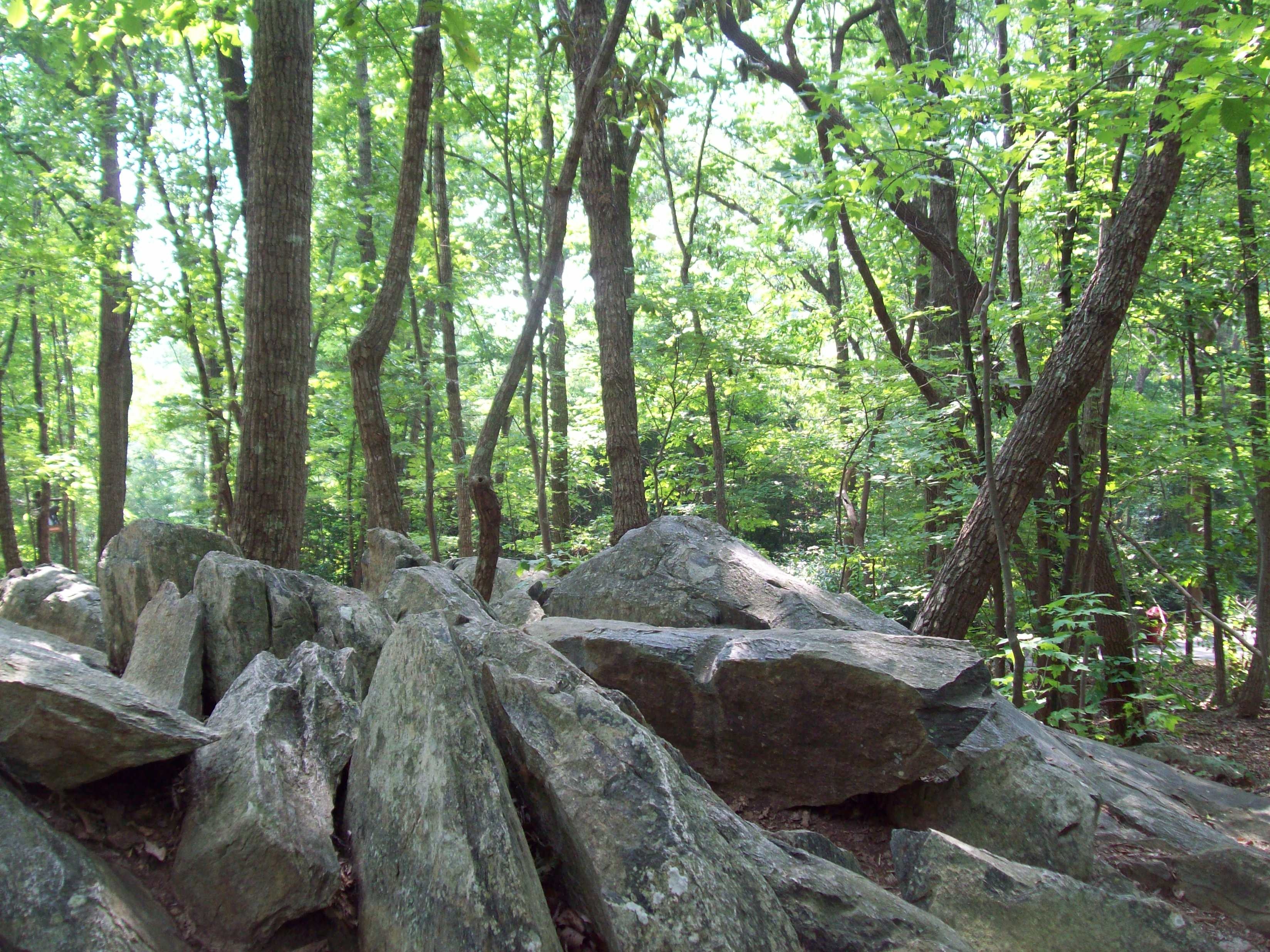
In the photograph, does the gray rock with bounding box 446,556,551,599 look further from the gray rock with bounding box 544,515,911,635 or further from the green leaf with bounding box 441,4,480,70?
the green leaf with bounding box 441,4,480,70

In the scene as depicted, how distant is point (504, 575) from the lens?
7988mm

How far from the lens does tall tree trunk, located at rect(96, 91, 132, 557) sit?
11945 millimetres

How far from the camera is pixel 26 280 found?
40.7 ft

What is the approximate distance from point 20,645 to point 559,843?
5.74 feet

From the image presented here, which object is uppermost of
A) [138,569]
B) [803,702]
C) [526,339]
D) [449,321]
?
[449,321]

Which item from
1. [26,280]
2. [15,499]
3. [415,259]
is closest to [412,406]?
[415,259]

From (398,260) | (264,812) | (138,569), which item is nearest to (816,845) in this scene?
(264,812)

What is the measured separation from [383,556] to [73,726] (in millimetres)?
3592

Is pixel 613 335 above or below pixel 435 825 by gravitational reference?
above

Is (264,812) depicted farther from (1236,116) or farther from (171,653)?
(1236,116)

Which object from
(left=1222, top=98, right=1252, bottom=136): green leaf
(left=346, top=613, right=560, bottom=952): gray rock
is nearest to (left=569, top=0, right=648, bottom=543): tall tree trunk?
(left=1222, top=98, right=1252, bottom=136): green leaf

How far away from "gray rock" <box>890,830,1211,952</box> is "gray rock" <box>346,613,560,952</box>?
1613 millimetres

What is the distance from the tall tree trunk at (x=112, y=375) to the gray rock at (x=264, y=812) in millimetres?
11091

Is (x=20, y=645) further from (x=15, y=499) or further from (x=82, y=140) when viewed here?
(x=15, y=499)
